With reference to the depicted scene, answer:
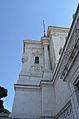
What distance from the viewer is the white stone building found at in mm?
8766

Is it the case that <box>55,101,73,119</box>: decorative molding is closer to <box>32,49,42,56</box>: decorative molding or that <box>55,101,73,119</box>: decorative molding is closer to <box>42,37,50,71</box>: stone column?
<box>42,37,50,71</box>: stone column

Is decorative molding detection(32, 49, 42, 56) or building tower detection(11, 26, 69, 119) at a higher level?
decorative molding detection(32, 49, 42, 56)

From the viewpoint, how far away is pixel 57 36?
2170cm

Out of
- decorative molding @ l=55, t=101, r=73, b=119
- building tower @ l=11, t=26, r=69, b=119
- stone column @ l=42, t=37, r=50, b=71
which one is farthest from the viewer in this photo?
stone column @ l=42, t=37, r=50, b=71

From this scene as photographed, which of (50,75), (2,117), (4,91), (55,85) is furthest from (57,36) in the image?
(2,117)

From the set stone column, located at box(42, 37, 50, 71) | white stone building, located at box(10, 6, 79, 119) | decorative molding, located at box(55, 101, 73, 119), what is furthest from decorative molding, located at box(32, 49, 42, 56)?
decorative molding, located at box(55, 101, 73, 119)

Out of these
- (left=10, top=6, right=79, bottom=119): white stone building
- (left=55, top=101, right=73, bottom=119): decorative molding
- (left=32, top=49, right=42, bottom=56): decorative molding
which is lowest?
(left=55, top=101, right=73, bottom=119): decorative molding

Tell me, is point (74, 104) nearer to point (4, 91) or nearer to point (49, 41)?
point (4, 91)

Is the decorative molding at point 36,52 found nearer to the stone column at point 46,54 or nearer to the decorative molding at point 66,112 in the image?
the stone column at point 46,54

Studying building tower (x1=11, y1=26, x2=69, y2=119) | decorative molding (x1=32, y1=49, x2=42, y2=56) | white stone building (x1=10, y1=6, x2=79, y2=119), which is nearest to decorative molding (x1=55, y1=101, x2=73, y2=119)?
white stone building (x1=10, y1=6, x2=79, y2=119)

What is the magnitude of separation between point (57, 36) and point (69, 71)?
1372 centimetres

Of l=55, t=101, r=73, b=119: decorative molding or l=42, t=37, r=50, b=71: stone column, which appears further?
l=42, t=37, r=50, b=71: stone column

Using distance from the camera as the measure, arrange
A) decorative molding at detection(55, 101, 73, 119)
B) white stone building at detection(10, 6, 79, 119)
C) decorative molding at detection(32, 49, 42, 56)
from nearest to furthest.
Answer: white stone building at detection(10, 6, 79, 119) → decorative molding at detection(55, 101, 73, 119) → decorative molding at detection(32, 49, 42, 56)

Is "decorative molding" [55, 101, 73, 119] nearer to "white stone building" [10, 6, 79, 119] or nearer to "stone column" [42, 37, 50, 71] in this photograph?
"white stone building" [10, 6, 79, 119]
